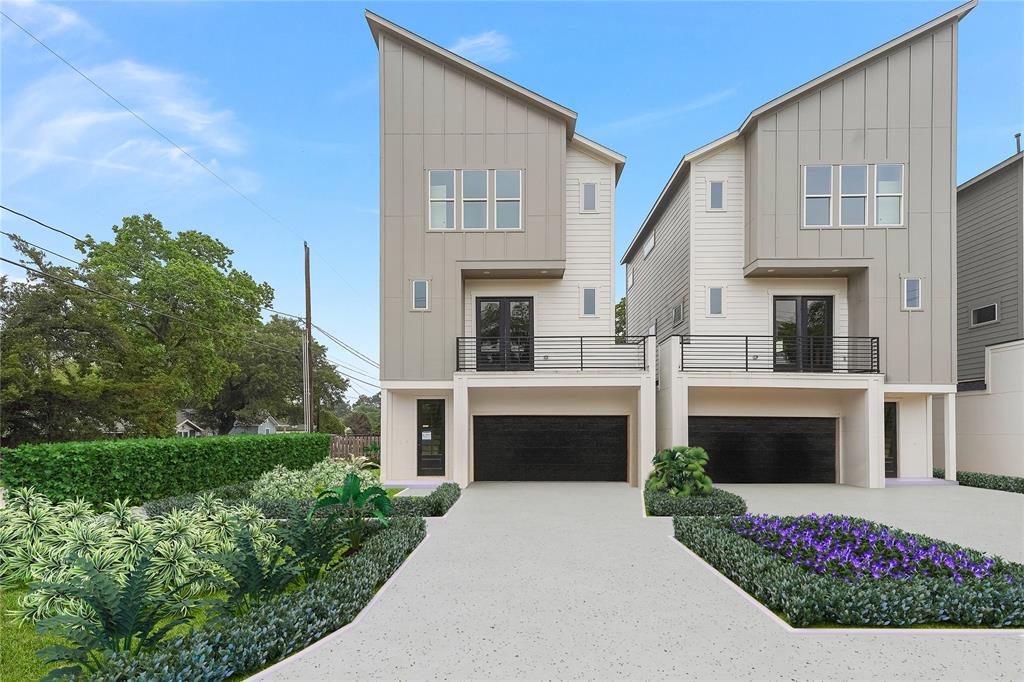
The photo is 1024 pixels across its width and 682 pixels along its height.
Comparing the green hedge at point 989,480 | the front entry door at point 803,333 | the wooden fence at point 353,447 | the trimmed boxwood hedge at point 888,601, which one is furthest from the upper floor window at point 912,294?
the wooden fence at point 353,447

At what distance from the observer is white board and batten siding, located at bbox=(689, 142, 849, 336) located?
668 inches

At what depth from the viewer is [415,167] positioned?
53.8 ft

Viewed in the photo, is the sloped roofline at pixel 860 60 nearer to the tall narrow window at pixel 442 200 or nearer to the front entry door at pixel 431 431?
the tall narrow window at pixel 442 200

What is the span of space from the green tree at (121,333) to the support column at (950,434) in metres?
28.8

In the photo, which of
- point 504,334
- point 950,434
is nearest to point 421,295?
point 504,334

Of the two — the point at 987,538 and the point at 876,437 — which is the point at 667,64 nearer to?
the point at 876,437

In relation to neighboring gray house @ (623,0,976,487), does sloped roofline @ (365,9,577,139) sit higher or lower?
higher

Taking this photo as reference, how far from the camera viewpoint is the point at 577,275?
17.2 meters

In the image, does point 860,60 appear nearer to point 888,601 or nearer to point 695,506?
point 695,506

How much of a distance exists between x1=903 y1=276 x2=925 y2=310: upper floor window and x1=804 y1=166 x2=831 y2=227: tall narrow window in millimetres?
2695

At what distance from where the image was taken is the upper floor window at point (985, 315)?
1827 centimetres

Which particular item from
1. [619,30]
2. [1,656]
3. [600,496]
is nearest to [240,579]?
[1,656]

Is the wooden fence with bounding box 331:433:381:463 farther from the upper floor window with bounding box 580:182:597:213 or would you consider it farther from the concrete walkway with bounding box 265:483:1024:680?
the concrete walkway with bounding box 265:483:1024:680

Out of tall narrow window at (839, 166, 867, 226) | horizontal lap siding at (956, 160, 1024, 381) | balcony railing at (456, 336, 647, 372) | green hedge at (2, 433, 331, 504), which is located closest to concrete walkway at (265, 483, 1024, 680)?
green hedge at (2, 433, 331, 504)
